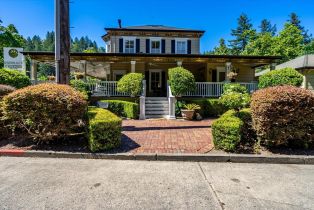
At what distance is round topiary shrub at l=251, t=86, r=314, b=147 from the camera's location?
5.58 meters

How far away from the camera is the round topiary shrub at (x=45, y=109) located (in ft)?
19.6

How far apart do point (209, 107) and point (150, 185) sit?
31.7ft

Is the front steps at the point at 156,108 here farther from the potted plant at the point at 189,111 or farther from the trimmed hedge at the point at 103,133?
the trimmed hedge at the point at 103,133

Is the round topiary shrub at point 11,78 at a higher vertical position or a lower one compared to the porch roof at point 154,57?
lower

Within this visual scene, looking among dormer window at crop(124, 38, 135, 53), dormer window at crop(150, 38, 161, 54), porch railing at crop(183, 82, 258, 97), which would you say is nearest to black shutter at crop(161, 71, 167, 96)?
dormer window at crop(150, 38, 161, 54)

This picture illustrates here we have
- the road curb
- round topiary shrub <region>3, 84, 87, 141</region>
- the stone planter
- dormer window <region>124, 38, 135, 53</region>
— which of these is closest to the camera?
the road curb

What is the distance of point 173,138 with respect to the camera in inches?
291

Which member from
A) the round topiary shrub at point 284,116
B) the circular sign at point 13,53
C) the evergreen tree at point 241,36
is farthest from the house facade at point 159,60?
the evergreen tree at point 241,36

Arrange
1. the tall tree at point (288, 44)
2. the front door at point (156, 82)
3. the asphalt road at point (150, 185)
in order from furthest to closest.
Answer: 1. the tall tree at point (288, 44)
2. the front door at point (156, 82)
3. the asphalt road at point (150, 185)

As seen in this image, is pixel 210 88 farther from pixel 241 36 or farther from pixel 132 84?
pixel 241 36

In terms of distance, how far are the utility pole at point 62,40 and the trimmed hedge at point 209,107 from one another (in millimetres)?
7295

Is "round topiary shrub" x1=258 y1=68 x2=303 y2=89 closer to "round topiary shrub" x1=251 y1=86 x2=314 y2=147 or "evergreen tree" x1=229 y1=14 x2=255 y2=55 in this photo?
"round topiary shrub" x1=251 y1=86 x2=314 y2=147

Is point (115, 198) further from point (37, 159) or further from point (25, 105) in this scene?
point (25, 105)

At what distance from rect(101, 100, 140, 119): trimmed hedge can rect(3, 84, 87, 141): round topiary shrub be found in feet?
19.1
